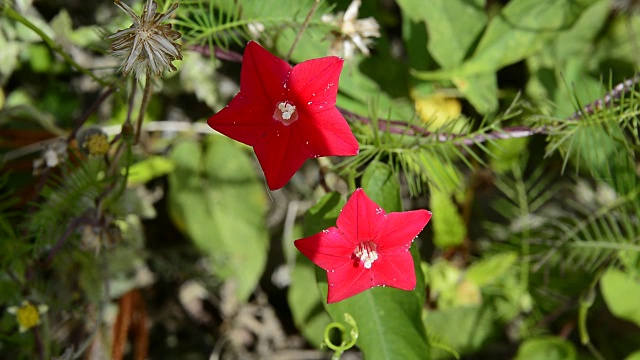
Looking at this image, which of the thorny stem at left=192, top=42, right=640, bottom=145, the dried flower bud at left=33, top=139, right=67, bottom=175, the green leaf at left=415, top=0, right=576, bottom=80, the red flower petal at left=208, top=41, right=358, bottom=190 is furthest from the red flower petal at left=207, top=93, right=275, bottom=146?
the green leaf at left=415, top=0, right=576, bottom=80

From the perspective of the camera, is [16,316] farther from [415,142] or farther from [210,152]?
[415,142]

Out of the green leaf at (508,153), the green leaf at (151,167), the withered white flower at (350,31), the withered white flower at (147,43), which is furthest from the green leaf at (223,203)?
the withered white flower at (147,43)

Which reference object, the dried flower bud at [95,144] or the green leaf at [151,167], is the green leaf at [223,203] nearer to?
the green leaf at [151,167]

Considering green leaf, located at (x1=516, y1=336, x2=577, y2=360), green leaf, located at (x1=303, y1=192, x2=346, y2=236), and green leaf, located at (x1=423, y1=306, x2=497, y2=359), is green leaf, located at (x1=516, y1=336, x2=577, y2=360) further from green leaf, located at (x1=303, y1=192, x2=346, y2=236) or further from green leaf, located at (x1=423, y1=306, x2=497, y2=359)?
green leaf, located at (x1=303, y1=192, x2=346, y2=236)

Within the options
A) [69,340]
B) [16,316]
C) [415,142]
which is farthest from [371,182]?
[69,340]

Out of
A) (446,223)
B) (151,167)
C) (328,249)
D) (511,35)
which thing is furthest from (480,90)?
(151,167)
